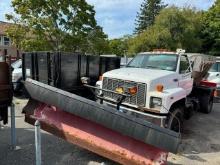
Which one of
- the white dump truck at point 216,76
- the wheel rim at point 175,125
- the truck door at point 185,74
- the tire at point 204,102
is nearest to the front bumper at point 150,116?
the wheel rim at point 175,125

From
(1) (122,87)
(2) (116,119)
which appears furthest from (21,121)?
(2) (116,119)

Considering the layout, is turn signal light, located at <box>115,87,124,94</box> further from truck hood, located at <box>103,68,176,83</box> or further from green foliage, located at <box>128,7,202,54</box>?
green foliage, located at <box>128,7,202,54</box>

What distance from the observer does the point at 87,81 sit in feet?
25.2

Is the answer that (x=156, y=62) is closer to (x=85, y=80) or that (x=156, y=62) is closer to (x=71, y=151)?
(x=85, y=80)

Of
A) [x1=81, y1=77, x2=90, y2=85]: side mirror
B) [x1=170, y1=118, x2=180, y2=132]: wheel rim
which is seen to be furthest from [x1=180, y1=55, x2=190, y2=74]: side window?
[x1=81, y1=77, x2=90, y2=85]: side mirror

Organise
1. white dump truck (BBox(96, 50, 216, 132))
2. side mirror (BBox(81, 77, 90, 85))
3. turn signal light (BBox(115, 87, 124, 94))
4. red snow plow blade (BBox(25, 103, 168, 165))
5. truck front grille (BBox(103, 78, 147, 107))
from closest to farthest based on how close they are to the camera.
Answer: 1. red snow plow blade (BBox(25, 103, 168, 165))
2. white dump truck (BBox(96, 50, 216, 132))
3. truck front grille (BBox(103, 78, 147, 107))
4. turn signal light (BBox(115, 87, 124, 94))
5. side mirror (BBox(81, 77, 90, 85))

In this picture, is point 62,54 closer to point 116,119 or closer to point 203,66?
point 116,119

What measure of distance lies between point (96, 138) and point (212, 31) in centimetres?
3722

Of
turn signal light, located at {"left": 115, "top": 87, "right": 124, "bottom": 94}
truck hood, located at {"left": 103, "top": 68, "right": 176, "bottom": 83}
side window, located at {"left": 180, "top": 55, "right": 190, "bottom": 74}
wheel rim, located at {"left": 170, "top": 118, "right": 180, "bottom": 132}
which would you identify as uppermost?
side window, located at {"left": 180, "top": 55, "right": 190, "bottom": 74}

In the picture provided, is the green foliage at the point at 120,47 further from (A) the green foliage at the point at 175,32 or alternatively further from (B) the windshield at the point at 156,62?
(B) the windshield at the point at 156,62

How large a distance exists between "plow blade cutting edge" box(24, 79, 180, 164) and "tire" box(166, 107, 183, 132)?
2.27 metres

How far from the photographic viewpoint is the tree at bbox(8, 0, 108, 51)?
22.3 metres

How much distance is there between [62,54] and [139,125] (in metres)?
3.48

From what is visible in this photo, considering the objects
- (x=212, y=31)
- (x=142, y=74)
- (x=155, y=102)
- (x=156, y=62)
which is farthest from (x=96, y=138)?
(x=212, y=31)
